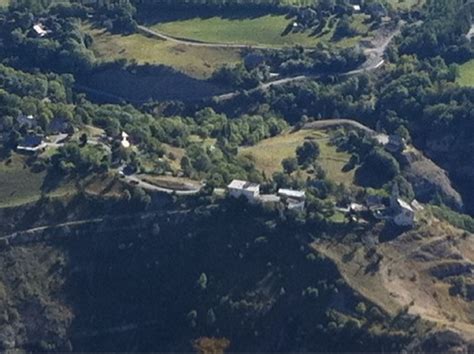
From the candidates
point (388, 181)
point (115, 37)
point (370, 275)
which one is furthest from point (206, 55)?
point (370, 275)

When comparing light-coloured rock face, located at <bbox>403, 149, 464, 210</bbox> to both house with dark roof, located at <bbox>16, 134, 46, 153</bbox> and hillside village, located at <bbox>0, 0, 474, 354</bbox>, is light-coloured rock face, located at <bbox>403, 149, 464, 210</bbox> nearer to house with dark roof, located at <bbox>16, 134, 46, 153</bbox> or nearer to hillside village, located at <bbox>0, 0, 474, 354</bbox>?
hillside village, located at <bbox>0, 0, 474, 354</bbox>

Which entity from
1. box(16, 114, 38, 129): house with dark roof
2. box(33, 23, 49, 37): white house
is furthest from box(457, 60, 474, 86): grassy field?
box(16, 114, 38, 129): house with dark roof

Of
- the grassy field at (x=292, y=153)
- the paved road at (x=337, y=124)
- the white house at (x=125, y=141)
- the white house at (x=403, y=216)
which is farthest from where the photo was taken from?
the paved road at (x=337, y=124)

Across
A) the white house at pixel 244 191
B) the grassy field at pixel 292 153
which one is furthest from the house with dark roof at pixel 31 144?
the grassy field at pixel 292 153

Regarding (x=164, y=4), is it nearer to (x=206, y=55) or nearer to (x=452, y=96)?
(x=206, y=55)

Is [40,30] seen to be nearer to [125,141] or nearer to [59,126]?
[59,126]

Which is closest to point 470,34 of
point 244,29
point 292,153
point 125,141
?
point 244,29

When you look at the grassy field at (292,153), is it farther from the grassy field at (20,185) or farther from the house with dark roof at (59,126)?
the grassy field at (20,185)
